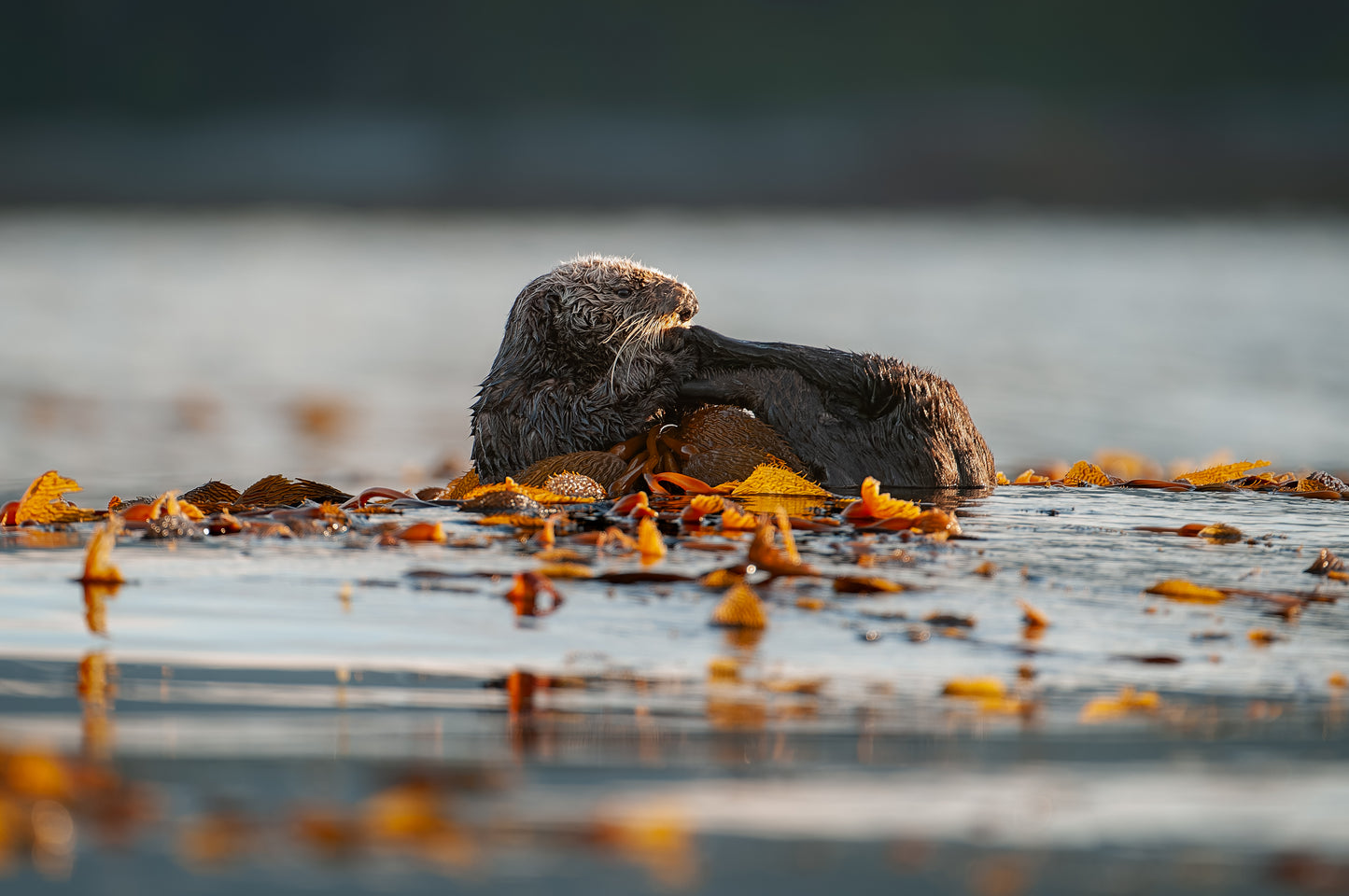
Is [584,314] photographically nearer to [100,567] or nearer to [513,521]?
[513,521]

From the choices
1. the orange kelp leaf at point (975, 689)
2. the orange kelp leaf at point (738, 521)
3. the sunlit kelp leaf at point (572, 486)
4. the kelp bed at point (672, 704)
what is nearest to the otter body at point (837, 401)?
the sunlit kelp leaf at point (572, 486)

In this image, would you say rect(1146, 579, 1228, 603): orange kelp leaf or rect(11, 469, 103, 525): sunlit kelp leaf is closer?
rect(1146, 579, 1228, 603): orange kelp leaf

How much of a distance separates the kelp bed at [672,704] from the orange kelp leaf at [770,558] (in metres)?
0.01

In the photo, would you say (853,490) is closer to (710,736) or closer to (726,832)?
(710,736)

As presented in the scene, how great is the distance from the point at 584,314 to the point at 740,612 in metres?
2.34

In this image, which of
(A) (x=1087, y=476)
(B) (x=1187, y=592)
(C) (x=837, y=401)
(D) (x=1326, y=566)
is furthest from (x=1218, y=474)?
(B) (x=1187, y=592)

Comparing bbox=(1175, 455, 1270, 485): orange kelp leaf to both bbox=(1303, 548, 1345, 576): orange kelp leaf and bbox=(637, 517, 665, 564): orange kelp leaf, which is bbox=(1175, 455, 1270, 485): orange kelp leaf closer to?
bbox=(1303, 548, 1345, 576): orange kelp leaf

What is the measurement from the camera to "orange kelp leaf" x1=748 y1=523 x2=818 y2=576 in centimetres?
347

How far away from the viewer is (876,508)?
4.34 metres

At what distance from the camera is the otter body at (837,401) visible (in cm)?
495

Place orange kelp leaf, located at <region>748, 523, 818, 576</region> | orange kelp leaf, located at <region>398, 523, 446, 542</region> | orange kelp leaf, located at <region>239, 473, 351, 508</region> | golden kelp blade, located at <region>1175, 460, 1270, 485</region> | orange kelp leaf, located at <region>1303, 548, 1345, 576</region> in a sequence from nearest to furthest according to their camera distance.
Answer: orange kelp leaf, located at <region>748, 523, 818, 576</region> → orange kelp leaf, located at <region>1303, 548, 1345, 576</region> → orange kelp leaf, located at <region>398, 523, 446, 542</region> → orange kelp leaf, located at <region>239, 473, 351, 508</region> → golden kelp blade, located at <region>1175, 460, 1270, 485</region>

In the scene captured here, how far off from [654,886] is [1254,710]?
4.42 ft

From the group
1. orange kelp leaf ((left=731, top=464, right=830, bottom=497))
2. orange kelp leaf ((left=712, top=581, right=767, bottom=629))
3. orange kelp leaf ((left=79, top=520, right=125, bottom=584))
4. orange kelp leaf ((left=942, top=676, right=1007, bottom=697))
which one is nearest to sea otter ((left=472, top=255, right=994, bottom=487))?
orange kelp leaf ((left=731, top=464, right=830, bottom=497))

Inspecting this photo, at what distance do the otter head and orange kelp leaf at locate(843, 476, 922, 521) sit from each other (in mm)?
1099
